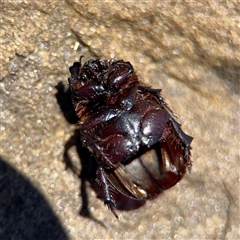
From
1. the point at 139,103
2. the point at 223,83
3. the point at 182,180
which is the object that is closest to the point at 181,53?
the point at 223,83

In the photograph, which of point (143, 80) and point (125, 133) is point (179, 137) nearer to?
point (125, 133)

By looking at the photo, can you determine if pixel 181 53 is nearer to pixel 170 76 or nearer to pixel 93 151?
pixel 170 76

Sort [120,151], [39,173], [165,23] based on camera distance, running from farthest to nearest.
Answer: [165,23] → [39,173] → [120,151]

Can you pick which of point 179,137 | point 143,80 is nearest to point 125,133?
point 179,137

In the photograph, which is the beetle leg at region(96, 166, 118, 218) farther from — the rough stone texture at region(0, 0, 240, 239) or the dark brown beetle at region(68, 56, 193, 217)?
the rough stone texture at region(0, 0, 240, 239)

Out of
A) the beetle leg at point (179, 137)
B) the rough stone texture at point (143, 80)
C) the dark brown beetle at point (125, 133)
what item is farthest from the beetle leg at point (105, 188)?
the beetle leg at point (179, 137)
